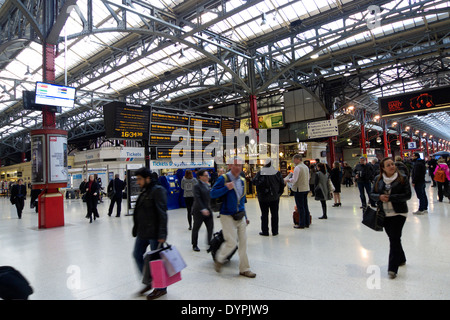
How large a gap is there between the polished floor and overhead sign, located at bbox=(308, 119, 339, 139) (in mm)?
10359

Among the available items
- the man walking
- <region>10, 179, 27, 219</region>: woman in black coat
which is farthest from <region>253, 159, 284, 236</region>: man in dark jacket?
<region>10, 179, 27, 219</region>: woman in black coat

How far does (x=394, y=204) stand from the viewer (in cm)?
319

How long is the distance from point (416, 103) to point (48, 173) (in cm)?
1258

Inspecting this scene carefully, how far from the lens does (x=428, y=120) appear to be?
35531mm

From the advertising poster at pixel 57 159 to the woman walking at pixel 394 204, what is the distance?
7.95 meters

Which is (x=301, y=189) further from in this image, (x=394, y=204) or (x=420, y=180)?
(x=420, y=180)

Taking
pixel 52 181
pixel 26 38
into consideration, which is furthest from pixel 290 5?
pixel 52 181

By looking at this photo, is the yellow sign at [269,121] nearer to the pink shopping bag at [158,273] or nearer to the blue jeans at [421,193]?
the blue jeans at [421,193]

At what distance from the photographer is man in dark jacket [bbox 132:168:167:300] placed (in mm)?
2977

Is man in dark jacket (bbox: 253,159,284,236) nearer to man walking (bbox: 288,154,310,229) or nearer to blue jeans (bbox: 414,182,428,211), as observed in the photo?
man walking (bbox: 288,154,310,229)

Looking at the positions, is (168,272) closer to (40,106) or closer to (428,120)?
(40,106)

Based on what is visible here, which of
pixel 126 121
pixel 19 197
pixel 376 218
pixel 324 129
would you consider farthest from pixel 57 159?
pixel 324 129

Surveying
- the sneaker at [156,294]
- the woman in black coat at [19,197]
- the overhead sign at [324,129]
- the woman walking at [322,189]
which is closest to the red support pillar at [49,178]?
the woman in black coat at [19,197]

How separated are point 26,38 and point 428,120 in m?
41.5
